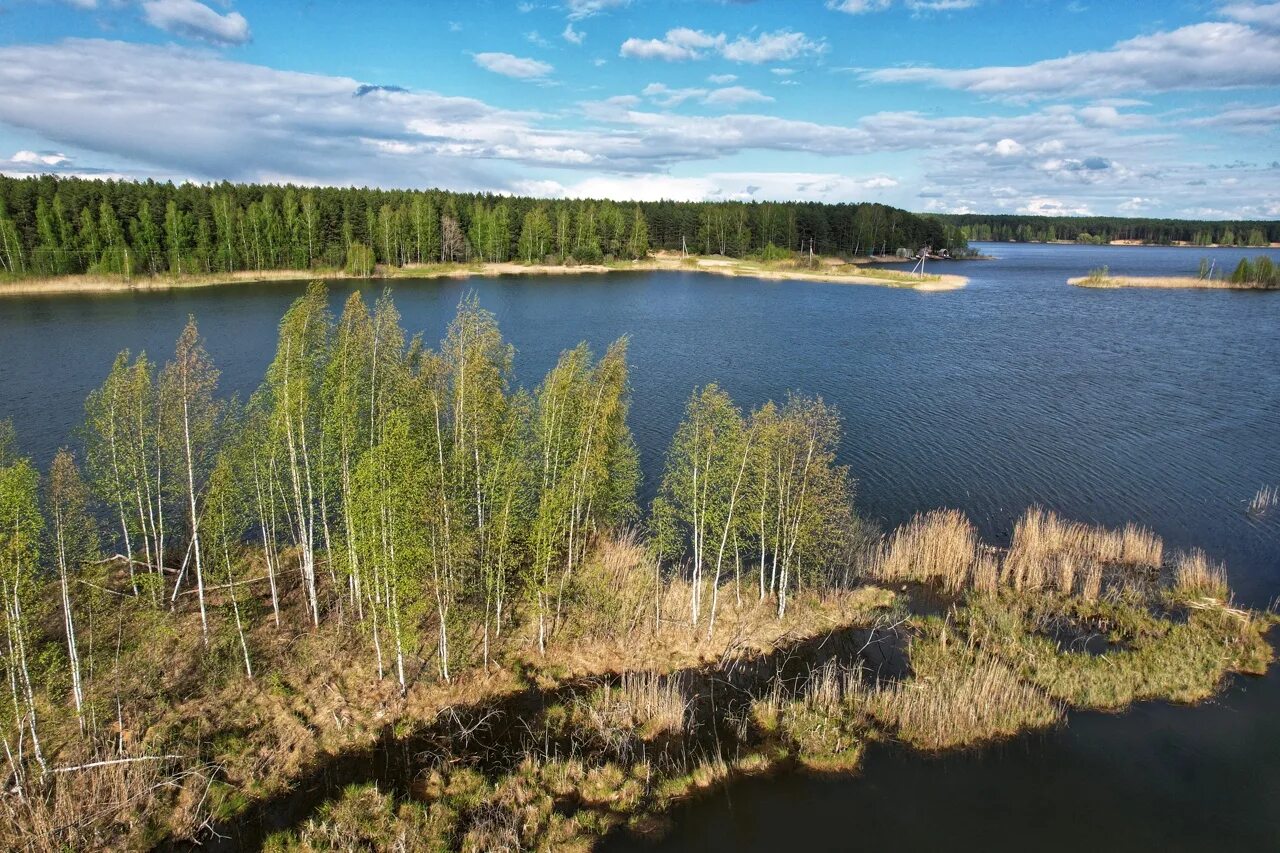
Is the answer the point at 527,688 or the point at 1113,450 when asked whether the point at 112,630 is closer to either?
the point at 527,688

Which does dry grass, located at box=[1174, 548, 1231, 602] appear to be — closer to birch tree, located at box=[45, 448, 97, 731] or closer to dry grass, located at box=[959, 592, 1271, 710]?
dry grass, located at box=[959, 592, 1271, 710]

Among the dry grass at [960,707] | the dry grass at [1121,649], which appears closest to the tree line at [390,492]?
the dry grass at [960,707]

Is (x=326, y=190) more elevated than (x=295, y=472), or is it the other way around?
(x=326, y=190)

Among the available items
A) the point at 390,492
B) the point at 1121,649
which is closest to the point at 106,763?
the point at 390,492

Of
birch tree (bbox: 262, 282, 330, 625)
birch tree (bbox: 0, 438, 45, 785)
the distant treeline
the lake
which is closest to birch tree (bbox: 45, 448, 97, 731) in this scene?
birch tree (bbox: 0, 438, 45, 785)

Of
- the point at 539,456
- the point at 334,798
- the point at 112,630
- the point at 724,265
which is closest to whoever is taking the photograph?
the point at 334,798

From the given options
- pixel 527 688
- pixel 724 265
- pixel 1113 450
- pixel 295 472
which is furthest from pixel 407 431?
pixel 724 265
